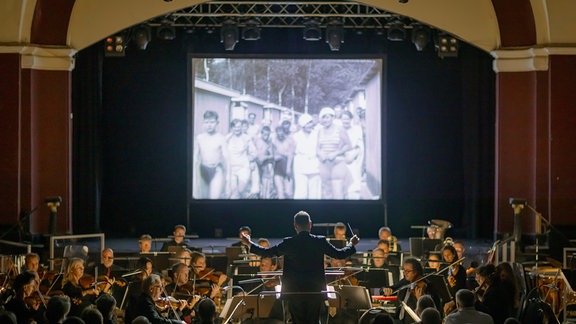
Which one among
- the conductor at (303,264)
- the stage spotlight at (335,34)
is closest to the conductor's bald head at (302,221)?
the conductor at (303,264)

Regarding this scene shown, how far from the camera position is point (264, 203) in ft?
74.4

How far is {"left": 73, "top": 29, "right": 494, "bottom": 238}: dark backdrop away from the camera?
22.6 m

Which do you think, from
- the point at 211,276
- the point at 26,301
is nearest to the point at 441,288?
the point at 211,276

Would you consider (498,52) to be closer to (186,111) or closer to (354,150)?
(354,150)

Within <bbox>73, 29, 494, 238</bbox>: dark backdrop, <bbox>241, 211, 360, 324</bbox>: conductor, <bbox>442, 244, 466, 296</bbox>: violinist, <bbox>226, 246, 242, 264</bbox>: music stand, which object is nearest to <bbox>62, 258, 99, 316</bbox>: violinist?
<bbox>241, 211, 360, 324</bbox>: conductor

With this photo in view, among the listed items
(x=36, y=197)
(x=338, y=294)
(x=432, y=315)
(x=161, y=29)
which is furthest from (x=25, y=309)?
(x=161, y=29)

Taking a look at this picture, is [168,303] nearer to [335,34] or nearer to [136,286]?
[136,286]

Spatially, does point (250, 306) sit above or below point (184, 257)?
below

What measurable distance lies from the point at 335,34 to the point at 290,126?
1.97 meters

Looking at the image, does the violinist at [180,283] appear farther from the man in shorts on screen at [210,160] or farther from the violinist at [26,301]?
the man in shorts on screen at [210,160]

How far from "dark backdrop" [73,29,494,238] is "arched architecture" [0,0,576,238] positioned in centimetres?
215

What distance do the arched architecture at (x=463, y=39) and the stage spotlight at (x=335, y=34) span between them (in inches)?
46.3

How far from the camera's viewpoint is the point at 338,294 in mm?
12109

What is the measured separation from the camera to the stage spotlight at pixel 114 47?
20.8 metres
